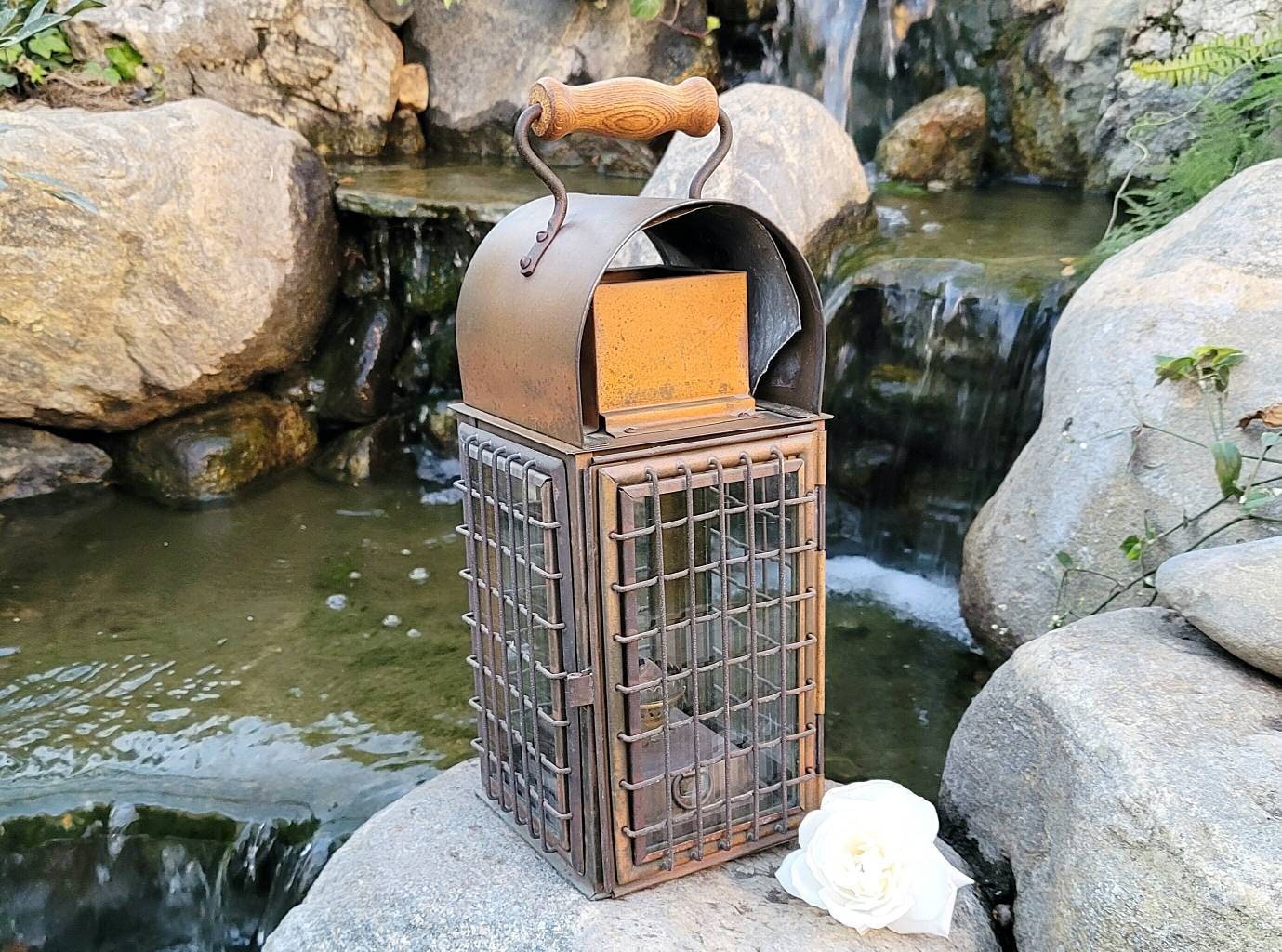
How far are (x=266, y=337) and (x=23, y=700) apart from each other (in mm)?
2543

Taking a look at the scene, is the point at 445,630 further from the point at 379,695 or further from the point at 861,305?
the point at 861,305

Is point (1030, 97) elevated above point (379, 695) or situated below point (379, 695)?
above

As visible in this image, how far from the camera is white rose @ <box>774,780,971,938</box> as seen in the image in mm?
1918

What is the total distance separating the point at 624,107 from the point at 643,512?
28.1 inches

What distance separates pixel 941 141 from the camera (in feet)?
23.6

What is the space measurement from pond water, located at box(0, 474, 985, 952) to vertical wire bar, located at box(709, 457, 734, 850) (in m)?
1.35

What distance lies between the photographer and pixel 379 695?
3764 millimetres

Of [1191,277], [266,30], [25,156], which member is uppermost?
[266,30]

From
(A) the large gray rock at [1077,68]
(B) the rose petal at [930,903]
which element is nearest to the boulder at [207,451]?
(B) the rose petal at [930,903]

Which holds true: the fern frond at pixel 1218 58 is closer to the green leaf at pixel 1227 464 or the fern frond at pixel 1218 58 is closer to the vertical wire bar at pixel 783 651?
the green leaf at pixel 1227 464

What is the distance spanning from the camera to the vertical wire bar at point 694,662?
1.90m

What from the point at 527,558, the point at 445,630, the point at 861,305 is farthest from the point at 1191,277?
the point at 445,630

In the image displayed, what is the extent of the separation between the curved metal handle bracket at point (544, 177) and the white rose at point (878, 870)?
3.78ft

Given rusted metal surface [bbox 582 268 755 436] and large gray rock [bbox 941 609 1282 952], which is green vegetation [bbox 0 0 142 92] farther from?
large gray rock [bbox 941 609 1282 952]
